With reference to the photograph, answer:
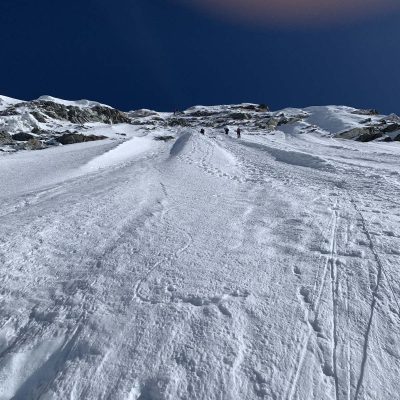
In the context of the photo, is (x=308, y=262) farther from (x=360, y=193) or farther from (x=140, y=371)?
(x=360, y=193)

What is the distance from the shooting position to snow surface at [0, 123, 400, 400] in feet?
9.16

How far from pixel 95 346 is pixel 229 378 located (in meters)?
1.31

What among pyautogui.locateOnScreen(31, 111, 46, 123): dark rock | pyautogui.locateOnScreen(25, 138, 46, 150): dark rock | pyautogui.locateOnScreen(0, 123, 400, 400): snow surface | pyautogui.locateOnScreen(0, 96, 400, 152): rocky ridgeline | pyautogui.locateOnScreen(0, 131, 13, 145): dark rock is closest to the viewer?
pyautogui.locateOnScreen(0, 123, 400, 400): snow surface

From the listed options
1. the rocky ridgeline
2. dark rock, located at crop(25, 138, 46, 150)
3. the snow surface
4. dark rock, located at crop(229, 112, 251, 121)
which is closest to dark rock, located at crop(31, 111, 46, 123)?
the rocky ridgeline

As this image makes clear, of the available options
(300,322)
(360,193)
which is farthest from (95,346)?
(360,193)

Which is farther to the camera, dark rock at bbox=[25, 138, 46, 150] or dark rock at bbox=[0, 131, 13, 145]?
dark rock at bbox=[0, 131, 13, 145]

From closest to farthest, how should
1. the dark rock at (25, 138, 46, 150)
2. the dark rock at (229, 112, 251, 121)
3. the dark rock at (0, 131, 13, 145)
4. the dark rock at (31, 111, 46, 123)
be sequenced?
1. the dark rock at (25, 138, 46, 150)
2. the dark rock at (0, 131, 13, 145)
3. the dark rock at (31, 111, 46, 123)
4. the dark rock at (229, 112, 251, 121)

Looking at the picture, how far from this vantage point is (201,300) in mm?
3768

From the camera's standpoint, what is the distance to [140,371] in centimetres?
288

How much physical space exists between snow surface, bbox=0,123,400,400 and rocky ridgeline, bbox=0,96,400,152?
23598 mm

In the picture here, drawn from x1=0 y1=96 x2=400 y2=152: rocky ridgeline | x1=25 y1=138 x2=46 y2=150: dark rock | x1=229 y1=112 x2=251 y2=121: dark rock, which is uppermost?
x1=25 y1=138 x2=46 y2=150: dark rock

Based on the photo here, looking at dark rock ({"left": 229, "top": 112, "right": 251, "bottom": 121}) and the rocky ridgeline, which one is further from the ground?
the rocky ridgeline

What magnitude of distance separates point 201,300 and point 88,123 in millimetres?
63472

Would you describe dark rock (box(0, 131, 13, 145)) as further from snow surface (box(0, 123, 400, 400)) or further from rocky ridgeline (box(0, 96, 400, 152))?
snow surface (box(0, 123, 400, 400))
